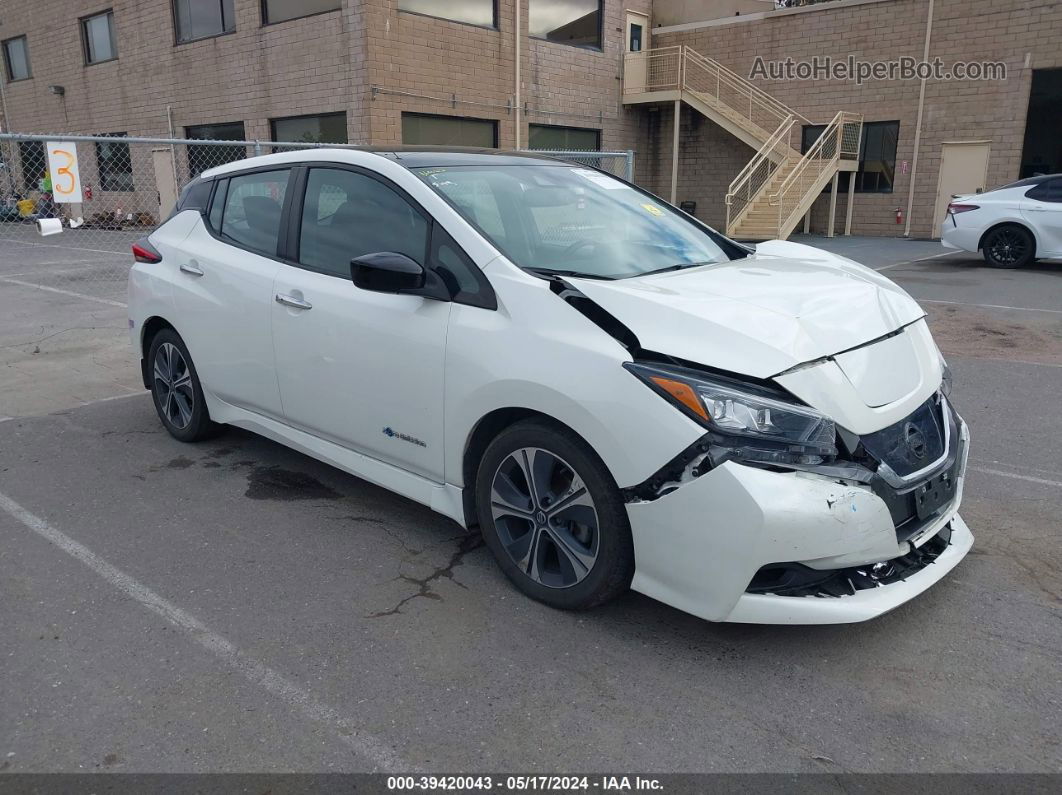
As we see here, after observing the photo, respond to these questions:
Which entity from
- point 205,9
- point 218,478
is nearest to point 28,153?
point 205,9

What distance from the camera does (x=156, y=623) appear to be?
3303mm

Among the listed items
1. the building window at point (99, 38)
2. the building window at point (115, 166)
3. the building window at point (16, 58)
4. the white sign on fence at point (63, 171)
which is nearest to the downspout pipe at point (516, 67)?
the white sign on fence at point (63, 171)

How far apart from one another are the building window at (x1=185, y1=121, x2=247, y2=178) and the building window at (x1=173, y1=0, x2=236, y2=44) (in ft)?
6.68

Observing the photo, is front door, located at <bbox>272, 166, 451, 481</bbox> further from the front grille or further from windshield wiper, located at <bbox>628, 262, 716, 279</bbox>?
the front grille

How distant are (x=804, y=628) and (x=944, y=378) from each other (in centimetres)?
130

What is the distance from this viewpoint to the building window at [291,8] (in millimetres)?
16395

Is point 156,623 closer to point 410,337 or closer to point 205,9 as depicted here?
point 410,337

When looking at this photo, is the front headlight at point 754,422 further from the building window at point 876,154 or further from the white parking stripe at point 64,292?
the building window at point 876,154

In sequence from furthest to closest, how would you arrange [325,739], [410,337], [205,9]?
[205,9], [410,337], [325,739]

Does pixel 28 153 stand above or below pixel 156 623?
above

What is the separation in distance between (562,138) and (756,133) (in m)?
4.96

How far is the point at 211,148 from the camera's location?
67.2ft

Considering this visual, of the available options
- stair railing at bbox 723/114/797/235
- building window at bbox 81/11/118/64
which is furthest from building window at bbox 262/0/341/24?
stair railing at bbox 723/114/797/235
